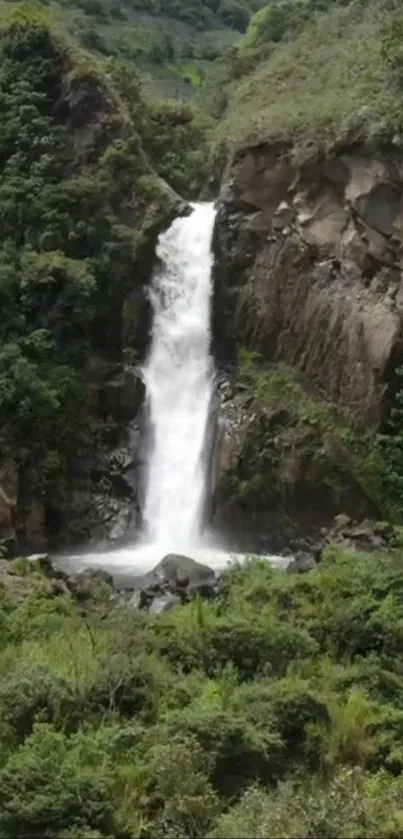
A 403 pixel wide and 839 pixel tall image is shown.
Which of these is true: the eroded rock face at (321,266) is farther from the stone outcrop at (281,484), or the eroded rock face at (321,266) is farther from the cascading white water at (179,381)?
the stone outcrop at (281,484)

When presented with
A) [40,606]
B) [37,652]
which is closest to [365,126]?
[40,606]

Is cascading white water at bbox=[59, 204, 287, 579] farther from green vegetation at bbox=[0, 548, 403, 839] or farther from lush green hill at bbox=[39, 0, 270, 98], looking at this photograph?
lush green hill at bbox=[39, 0, 270, 98]

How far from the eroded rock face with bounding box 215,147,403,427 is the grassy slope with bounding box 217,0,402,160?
0.72 meters

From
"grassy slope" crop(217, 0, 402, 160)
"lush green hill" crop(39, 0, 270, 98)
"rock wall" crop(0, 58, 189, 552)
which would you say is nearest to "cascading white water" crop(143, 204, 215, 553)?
"rock wall" crop(0, 58, 189, 552)

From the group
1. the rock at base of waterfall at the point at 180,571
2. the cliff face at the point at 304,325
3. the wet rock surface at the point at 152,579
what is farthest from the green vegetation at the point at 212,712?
the cliff face at the point at 304,325

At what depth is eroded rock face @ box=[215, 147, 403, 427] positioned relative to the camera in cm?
2681

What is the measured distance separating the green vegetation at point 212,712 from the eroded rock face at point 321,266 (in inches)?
379

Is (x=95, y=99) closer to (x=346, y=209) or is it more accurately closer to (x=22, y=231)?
(x=22, y=231)

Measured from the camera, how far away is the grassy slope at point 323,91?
91.8 ft

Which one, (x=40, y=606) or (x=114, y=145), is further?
(x=114, y=145)

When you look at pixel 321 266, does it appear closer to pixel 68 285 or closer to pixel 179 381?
pixel 179 381

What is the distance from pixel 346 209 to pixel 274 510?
26.7 feet

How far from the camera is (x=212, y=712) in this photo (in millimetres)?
12391

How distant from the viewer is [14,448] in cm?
2608
